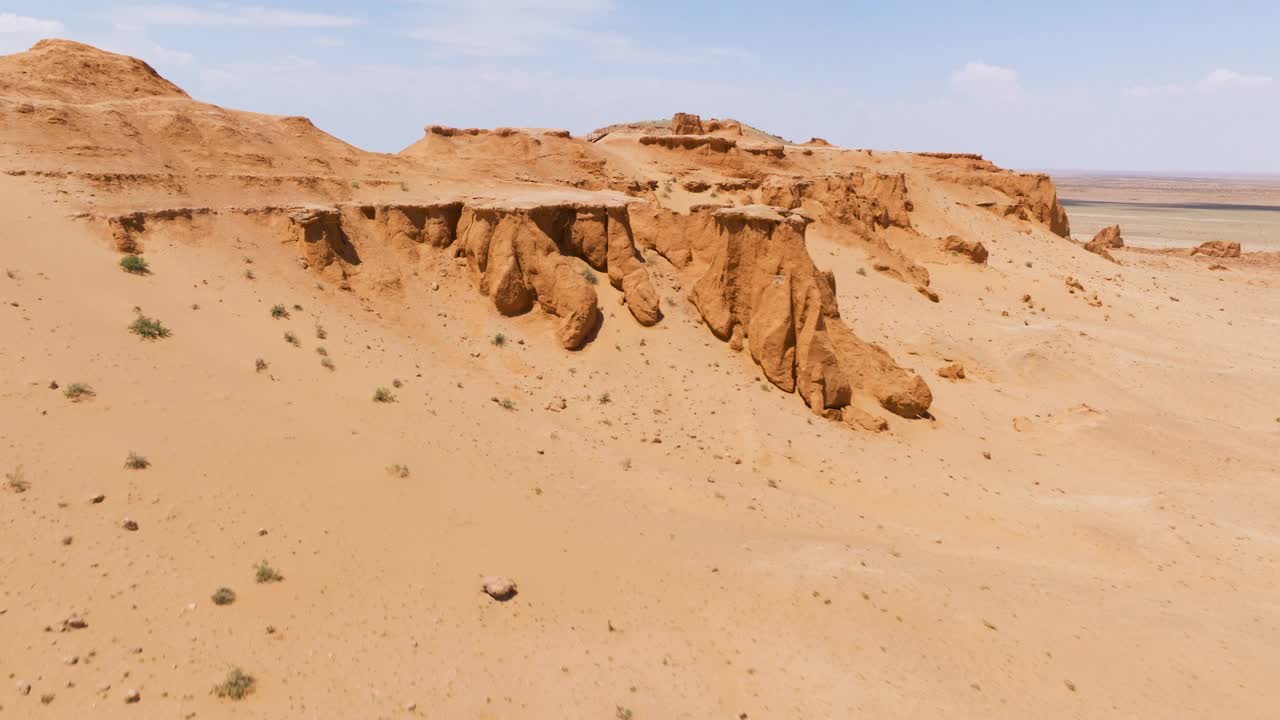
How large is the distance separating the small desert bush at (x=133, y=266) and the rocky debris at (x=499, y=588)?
1157cm

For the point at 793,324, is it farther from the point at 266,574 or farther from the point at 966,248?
the point at 966,248

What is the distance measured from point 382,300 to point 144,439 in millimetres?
7842

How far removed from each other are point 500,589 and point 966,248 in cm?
3256

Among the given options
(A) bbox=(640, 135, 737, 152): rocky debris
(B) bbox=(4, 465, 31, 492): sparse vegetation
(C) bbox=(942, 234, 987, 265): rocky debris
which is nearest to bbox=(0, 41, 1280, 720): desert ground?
(B) bbox=(4, 465, 31, 492): sparse vegetation

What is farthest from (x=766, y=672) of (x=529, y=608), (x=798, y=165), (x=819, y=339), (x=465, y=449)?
(x=798, y=165)

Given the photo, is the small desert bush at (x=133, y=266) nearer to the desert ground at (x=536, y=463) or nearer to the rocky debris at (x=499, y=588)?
the desert ground at (x=536, y=463)

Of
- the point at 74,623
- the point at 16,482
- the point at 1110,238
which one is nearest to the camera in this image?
the point at 74,623

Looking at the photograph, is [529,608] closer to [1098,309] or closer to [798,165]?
[1098,309]

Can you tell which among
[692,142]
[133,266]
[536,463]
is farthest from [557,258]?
[692,142]

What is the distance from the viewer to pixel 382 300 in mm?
17625

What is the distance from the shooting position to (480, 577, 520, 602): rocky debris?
9.09 metres

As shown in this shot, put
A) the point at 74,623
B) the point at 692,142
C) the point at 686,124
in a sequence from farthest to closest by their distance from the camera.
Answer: the point at 686,124 < the point at 692,142 < the point at 74,623

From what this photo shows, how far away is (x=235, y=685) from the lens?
6969 mm

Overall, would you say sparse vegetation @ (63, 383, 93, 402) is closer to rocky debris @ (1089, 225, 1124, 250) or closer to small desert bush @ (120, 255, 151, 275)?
small desert bush @ (120, 255, 151, 275)
